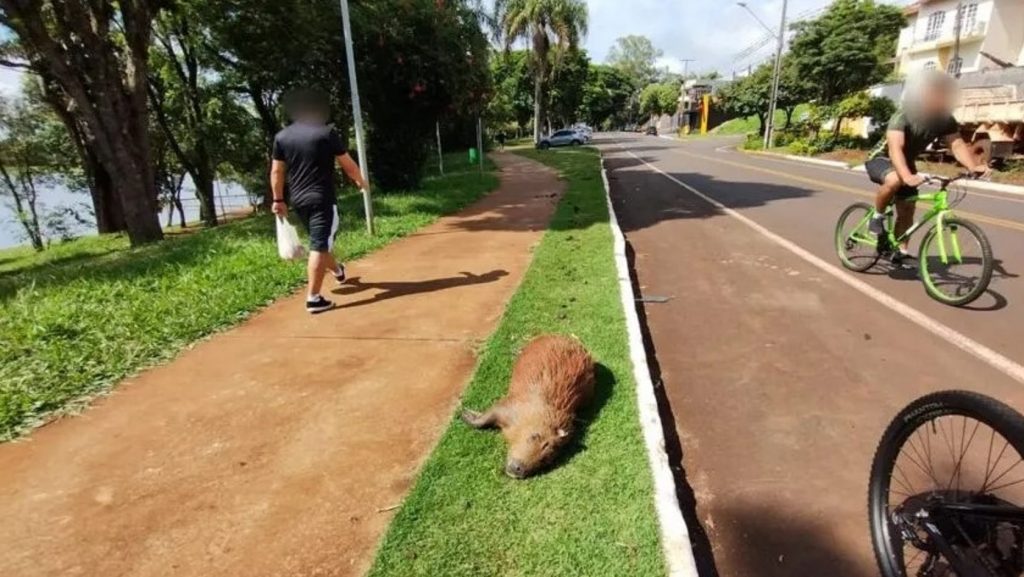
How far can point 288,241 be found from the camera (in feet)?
18.1

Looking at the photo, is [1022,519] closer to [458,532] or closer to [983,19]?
[458,532]

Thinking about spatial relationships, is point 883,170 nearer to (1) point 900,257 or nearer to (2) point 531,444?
(1) point 900,257

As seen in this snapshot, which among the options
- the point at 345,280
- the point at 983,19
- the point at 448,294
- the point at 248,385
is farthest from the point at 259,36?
the point at 983,19

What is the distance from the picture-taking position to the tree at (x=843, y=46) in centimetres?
2870

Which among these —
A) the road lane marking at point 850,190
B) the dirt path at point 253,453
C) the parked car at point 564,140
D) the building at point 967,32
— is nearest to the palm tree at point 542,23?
the parked car at point 564,140

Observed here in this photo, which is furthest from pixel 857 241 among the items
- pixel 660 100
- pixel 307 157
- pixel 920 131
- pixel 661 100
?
pixel 660 100

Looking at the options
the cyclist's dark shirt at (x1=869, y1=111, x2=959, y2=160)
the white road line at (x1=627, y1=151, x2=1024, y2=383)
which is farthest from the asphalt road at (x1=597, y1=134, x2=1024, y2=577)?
the cyclist's dark shirt at (x1=869, y1=111, x2=959, y2=160)

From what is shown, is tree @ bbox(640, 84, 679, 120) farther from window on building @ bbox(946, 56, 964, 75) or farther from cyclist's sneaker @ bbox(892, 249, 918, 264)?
cyclist's sneaker @ bbox(892, 249, 918, 264)

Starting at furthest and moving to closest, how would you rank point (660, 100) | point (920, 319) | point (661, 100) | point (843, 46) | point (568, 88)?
point (660, 100) → point (661, 100) → point (568, 88) → point (843, 46) → point (920, 319)

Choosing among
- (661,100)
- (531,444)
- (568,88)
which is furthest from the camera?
(661,100)

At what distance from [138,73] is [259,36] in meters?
3.77

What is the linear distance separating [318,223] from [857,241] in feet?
19.0

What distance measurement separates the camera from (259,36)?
14328 millimetres

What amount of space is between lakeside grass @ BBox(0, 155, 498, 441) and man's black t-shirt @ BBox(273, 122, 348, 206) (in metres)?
1.13
